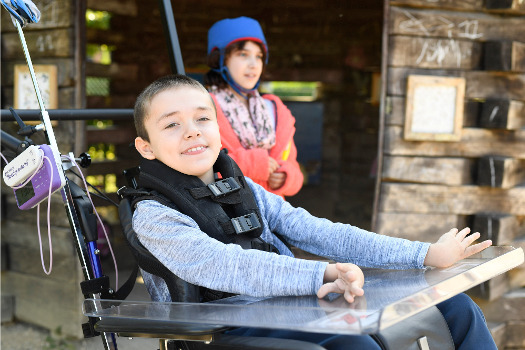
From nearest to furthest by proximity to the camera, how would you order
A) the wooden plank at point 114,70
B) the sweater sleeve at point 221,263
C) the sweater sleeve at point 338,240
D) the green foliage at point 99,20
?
the sweater sleeve at point 221,263, the sweater sleeve at point 338,240, the wooden plank at point 114,70, the green foliage at point 99,20

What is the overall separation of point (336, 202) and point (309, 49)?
144 centimetres

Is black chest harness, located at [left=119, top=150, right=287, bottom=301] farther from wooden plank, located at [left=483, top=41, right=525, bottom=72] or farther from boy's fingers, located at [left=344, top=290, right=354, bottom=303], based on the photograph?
wooden plank, located at [left=483, top=41, right=525, bottom=72]

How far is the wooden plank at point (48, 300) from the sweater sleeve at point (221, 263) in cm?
218

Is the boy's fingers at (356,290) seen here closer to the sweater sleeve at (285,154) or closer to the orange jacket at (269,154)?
the orange jacket at (269,154)

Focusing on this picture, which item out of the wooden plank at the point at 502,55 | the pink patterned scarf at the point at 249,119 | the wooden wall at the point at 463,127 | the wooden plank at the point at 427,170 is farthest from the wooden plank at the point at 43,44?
the wooden plank at the point at 502,55

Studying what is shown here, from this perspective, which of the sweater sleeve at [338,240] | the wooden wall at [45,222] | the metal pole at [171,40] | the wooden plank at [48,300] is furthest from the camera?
the wooden plank at [48,300]

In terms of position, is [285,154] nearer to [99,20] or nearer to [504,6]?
[504,6]

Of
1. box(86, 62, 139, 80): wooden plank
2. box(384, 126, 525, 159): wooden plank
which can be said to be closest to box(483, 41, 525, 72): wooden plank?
box(384, 126, 525, 159): wooden plank

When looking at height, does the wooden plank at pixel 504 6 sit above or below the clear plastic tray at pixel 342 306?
above

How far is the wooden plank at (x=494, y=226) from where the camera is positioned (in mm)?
3469

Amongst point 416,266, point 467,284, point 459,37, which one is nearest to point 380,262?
point 416,266

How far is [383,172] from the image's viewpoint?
3.45 m

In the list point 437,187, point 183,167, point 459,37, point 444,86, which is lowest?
point 437,187

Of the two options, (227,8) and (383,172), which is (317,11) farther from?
(383,172)
